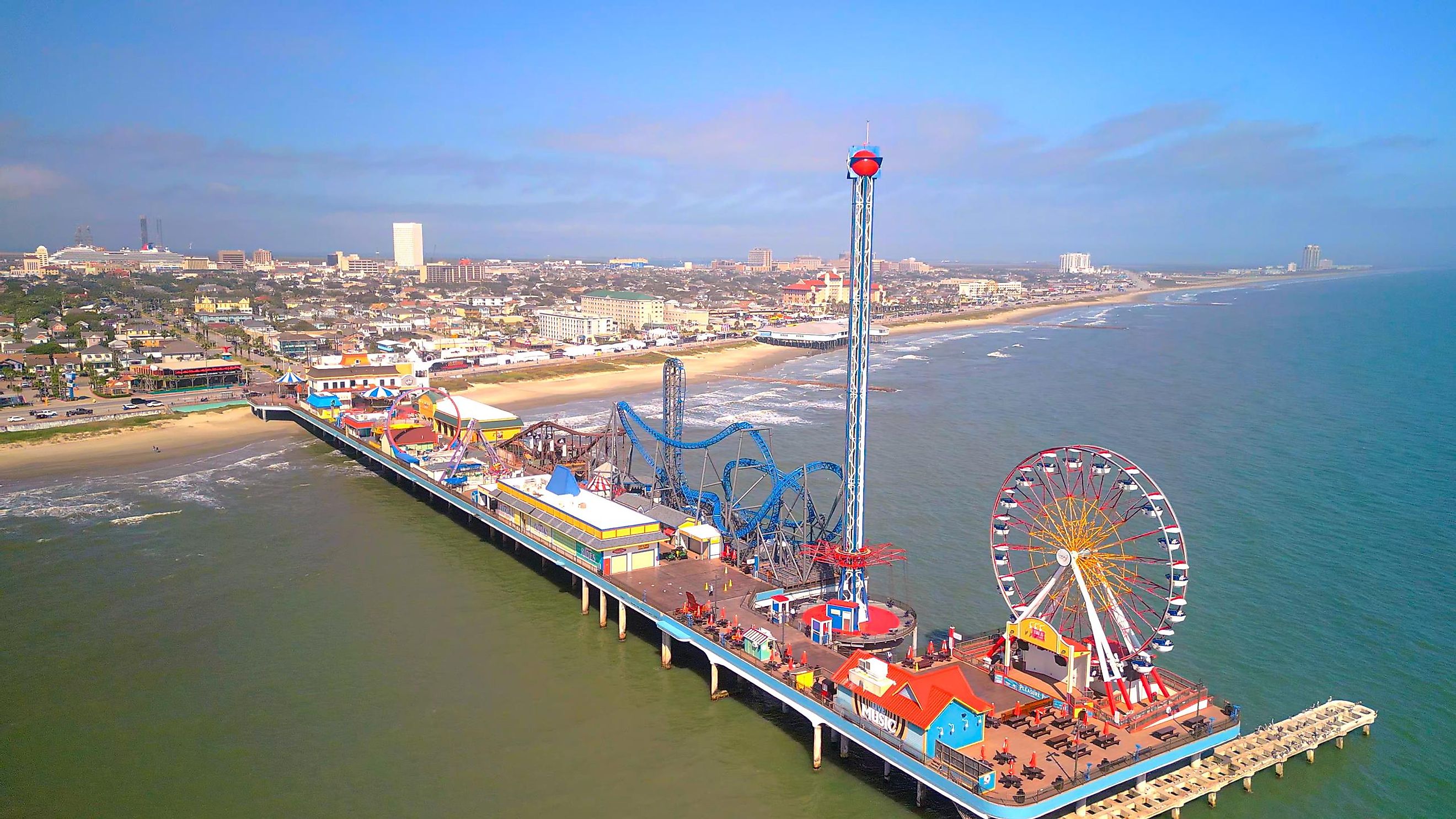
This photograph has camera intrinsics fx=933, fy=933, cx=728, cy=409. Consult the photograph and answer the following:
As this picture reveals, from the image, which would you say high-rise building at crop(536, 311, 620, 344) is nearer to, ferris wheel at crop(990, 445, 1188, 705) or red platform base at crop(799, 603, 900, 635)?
red platform base at crop(799, 603, 900, 635)

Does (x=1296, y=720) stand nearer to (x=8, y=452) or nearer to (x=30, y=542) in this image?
(x=30, y=542)

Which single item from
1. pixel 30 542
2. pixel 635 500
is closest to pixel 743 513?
pixel 635 500

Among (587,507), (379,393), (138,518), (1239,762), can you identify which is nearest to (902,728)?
(1239,762)

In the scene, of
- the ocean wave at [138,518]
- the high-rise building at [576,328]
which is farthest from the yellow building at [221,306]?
the ocean wave at [138,518]

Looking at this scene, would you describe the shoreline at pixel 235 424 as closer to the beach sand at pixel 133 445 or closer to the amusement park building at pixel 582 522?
the beach sand at pixel 133 445

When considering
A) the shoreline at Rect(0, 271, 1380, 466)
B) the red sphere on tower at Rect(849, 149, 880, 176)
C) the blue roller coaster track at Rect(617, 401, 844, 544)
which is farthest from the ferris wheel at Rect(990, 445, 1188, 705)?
the shoreline at Rect(0, 271, 1380, 466)
